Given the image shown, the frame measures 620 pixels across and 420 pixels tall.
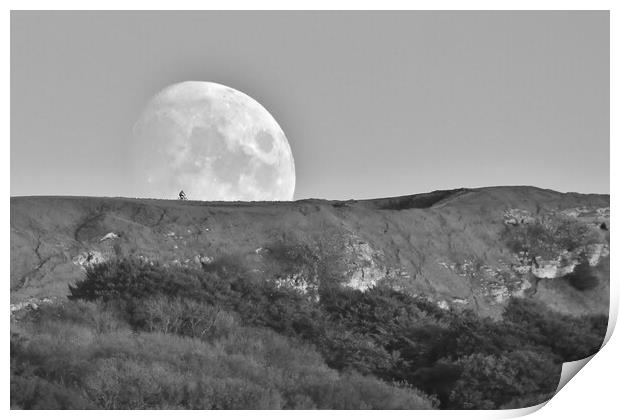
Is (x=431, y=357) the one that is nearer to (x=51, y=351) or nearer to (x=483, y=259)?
(x=483, y=259)

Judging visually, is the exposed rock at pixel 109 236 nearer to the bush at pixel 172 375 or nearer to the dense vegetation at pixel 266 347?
→ the dense vegetation at pixel 266 347

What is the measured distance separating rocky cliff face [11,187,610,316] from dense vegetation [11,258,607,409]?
0.33 meters

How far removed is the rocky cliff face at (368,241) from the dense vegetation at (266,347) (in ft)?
1.09

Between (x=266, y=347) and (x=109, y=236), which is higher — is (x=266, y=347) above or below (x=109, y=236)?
below

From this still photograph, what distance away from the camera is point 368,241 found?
24.7 metres

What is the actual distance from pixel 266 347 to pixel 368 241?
138 inches

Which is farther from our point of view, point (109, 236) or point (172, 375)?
point (109, 236)

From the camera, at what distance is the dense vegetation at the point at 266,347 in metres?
21.1

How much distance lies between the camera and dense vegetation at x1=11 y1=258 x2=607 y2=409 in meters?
21.1

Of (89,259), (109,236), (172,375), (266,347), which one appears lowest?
(172,375)

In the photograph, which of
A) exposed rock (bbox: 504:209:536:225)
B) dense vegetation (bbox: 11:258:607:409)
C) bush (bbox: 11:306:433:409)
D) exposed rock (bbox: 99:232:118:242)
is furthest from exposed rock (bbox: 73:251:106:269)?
exposed rock (bbox: 504:209:536:225)

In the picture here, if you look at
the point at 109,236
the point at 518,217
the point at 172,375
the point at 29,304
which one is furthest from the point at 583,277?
the point at 29,304

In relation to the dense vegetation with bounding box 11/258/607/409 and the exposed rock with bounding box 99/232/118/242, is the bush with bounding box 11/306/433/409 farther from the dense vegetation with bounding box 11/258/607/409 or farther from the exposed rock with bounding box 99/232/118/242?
the exposed rock with bounding box 99/232/118/242

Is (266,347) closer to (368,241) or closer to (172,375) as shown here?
(172,375)
